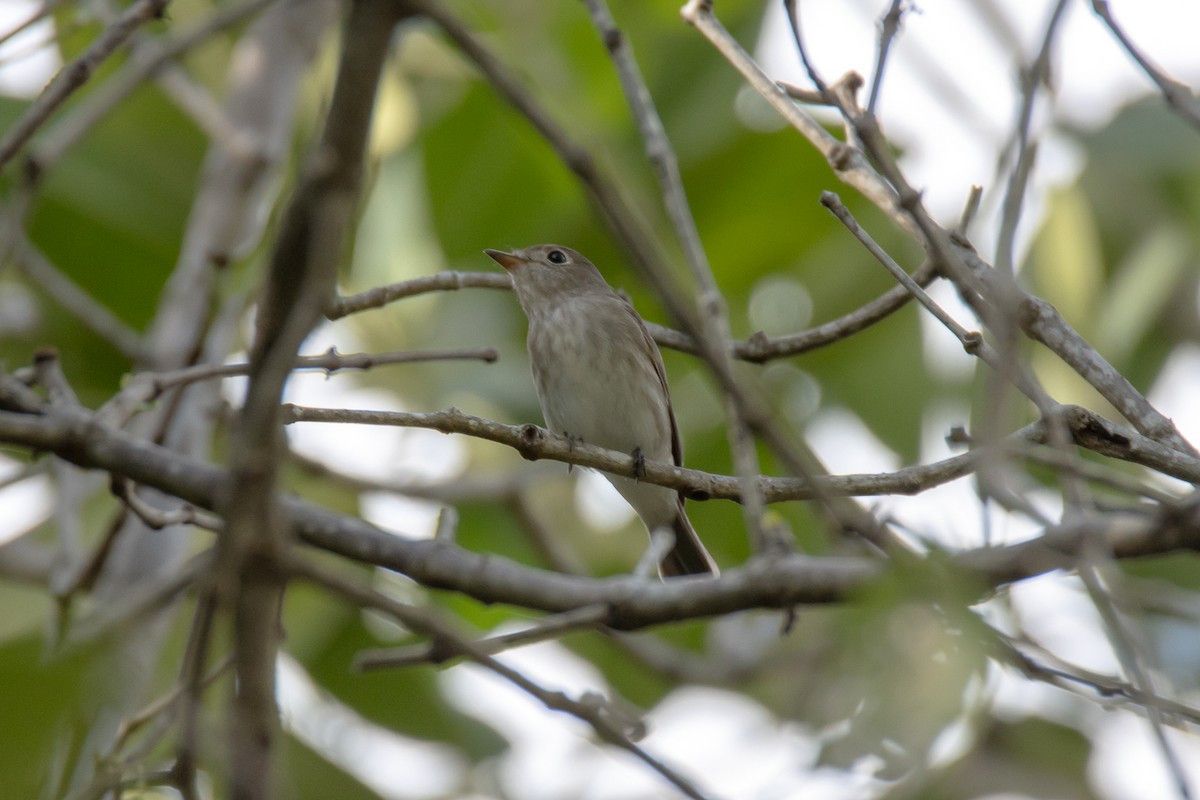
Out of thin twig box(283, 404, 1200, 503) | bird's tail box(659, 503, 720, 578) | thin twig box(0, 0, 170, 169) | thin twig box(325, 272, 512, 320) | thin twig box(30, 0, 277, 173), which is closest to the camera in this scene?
thin twig box(283, 404, 1200, 503)

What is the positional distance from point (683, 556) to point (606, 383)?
0.95 metres

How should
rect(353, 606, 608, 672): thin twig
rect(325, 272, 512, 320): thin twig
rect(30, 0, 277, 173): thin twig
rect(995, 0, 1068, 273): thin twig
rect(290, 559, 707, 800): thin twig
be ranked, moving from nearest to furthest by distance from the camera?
rect(290, 559, 707, 800): thin twig → rect(995, 0, 1068, 273): thin twig → rect(353, 606, 608, 672): thin twig → rect(325, 272, 512, 320): thin twig → rect(30, 0, 277, 173): thin twig

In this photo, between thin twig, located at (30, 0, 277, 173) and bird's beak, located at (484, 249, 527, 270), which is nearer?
thin twig, located at (30, 0, 277, 173)

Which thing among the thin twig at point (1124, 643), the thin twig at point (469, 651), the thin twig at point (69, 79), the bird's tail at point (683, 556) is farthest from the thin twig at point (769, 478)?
the bird's tail at point (683, 556)

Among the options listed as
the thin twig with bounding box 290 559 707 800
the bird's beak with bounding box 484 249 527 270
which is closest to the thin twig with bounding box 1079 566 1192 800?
the thin twig with bounding box 290 559 707 800

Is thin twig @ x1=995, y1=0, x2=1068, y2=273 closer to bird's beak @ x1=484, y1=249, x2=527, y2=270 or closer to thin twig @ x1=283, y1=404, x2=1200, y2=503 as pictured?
thin twig @ x1=283, y1=404, x2=1200, y2=503

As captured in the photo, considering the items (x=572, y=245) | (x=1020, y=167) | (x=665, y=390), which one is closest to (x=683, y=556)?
(x=665, y=390)

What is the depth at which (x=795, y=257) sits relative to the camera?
7012 millimetres

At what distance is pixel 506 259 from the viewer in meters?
6.50

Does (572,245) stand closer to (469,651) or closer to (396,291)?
(396,291)

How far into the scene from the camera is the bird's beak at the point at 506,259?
6.46m

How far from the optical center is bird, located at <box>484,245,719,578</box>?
20.7ft

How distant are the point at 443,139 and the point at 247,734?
5.67 m

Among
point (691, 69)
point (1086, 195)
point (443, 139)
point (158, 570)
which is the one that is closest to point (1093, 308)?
point (1086, 195)
